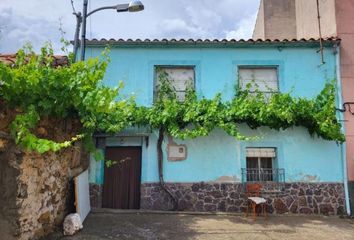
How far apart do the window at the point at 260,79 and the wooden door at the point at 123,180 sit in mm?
4091

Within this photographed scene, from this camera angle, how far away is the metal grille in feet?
33.8

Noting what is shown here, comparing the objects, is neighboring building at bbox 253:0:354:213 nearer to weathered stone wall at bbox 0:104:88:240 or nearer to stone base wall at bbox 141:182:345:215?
stone base wall at bbox 141:182:345:215

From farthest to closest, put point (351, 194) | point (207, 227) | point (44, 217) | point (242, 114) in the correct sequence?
point (351, 194), point (242, 114), point (207, 227), point (44, 217)

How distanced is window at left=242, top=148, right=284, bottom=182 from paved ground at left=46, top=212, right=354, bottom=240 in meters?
1.33

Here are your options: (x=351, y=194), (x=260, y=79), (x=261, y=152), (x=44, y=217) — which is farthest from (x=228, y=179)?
(x=44, y=217)

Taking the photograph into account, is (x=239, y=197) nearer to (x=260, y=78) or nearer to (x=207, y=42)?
(x=260, y=78)

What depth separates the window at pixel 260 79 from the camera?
35.7 feet

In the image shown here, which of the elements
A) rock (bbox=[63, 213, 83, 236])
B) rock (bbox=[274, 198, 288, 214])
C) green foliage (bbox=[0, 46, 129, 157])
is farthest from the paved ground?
green foliage (bbox=[0, 46, 129, 157])

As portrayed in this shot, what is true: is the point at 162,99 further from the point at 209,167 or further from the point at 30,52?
the point at 30,52

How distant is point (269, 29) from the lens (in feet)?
52.5

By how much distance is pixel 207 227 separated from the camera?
7.89 metres

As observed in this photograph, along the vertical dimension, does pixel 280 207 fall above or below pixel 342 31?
below

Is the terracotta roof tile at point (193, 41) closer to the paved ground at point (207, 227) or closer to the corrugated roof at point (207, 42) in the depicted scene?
the corrugated roof at point (207, 42)

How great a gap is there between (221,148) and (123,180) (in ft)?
10.5
